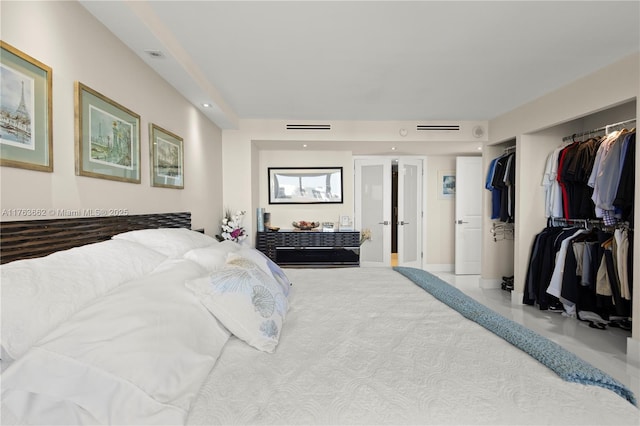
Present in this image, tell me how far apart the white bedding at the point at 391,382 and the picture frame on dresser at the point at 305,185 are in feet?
12.6

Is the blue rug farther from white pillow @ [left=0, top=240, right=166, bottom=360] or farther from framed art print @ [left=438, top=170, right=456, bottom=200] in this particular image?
framed art print @ [left=438, top=170, right=456, bottom=200]

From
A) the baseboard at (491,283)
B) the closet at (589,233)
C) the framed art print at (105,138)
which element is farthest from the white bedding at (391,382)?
the baseboard at (491,283)

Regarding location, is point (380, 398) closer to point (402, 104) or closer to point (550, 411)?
point (550, 411)

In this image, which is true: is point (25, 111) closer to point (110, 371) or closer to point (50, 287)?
point (50, 287)

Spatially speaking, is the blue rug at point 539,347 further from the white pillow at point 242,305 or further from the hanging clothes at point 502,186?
the hanging clothes at point 502,186

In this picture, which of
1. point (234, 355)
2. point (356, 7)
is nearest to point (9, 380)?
point (234, 355)

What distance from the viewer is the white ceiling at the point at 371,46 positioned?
1.91 meters

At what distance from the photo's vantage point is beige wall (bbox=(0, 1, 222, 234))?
1329 mm

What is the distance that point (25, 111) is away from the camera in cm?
133

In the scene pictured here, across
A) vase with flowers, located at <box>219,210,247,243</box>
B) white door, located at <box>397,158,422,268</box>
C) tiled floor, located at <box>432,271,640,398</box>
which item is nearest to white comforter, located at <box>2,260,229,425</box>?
tiled floor, located at <box>432,271,640,398</box>

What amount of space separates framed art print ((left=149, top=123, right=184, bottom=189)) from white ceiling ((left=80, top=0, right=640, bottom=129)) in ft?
1.53

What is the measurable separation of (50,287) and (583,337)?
12.7 ft

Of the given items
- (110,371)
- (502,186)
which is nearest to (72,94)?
(110,371)

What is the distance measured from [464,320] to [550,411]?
67cm
